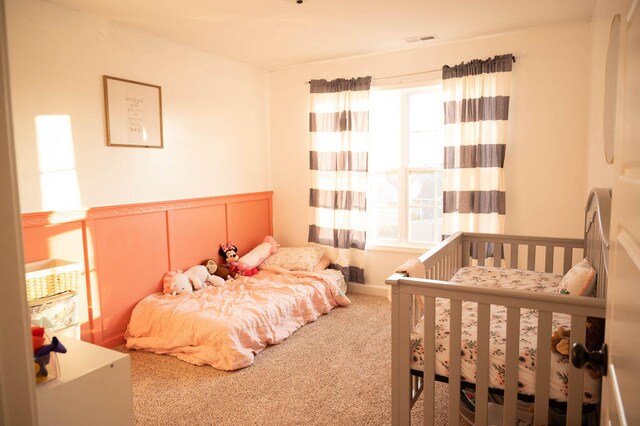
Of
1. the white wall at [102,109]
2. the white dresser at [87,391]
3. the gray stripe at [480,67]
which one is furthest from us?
the gray stripe at [480,67]

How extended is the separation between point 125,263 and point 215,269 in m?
0.87

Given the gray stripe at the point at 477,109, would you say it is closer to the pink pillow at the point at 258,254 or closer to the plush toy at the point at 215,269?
the pink pillow at the point at 258,254

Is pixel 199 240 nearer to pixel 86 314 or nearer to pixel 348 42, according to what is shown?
pixel 86 314

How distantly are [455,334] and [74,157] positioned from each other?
104 inches

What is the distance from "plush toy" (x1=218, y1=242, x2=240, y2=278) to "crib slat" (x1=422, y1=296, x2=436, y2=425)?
2537 millimetres

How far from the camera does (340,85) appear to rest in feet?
13.8

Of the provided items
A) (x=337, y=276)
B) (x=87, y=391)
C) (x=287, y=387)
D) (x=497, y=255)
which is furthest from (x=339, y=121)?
(x=87, y=391)

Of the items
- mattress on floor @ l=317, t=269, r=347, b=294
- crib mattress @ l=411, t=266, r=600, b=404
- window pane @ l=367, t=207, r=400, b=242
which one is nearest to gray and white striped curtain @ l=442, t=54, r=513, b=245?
window pane @ l=367, t=207, r=400, b=242

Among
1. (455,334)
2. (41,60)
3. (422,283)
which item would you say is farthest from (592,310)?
(41,60)

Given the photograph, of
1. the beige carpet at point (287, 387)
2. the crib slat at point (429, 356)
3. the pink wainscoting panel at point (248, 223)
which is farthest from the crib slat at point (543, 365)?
the pink wainscoting panel at point (248, 223)

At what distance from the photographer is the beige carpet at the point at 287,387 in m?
2.22

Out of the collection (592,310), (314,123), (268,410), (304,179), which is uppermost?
(314,123)

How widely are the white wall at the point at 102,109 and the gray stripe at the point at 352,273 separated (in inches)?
50.6

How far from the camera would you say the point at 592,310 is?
1.52 m
